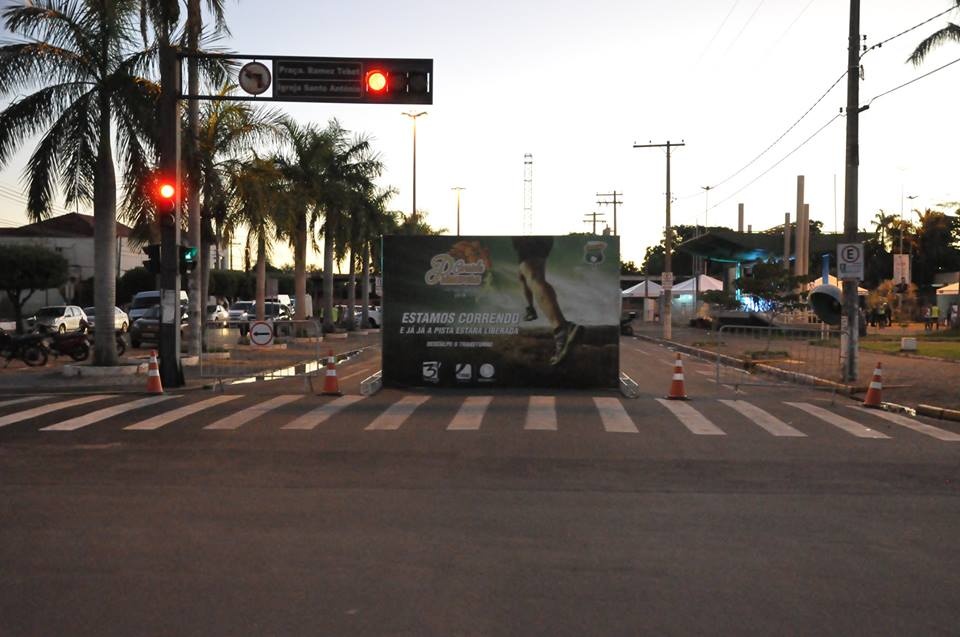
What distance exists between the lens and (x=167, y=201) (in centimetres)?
2130

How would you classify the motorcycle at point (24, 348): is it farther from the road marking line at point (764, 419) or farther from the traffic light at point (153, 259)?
the road marking line at point (764, 419)

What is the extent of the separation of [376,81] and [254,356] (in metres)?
14.3

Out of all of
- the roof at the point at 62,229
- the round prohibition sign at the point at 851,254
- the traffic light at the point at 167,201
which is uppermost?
the roof at the point at 62,229

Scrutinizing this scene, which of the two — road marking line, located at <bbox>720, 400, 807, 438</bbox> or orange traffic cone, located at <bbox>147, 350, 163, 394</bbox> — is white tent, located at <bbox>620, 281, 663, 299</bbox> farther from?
orange traffic cone, located at <bbox>147, 350, 163, 394</bbox>

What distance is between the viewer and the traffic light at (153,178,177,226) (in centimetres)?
2127

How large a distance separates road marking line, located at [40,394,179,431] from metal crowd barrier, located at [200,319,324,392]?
3.20 metres

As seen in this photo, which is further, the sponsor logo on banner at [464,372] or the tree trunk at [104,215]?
the tree trunk at [104,215]

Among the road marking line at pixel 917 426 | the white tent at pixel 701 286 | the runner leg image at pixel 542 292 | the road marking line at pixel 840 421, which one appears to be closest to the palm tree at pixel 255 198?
the runner leg image at pixel 542 292

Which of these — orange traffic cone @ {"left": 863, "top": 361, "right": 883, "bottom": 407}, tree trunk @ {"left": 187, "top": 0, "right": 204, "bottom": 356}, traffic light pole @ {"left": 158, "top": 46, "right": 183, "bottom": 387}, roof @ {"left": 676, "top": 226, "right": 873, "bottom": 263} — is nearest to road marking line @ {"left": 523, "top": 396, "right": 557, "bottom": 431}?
orange traffic cone @ {"left": 863, "top": 361, "right": 883, "bottom": 407}

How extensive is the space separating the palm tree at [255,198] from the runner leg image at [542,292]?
1254 cm

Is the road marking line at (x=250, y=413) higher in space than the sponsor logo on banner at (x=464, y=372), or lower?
lower

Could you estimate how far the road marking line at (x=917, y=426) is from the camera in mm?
14293

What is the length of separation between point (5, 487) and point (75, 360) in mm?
21231

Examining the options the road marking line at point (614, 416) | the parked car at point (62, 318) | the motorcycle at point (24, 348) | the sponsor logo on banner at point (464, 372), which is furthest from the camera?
the parked car at point (62, 318)
